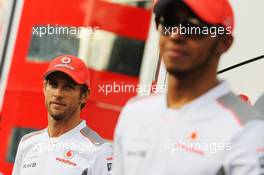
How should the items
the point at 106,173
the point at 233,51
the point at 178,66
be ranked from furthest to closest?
1. the point at 106,173
2. the point at 233,51
3. the point at 178,66

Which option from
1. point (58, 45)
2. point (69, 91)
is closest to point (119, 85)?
point (58, 45)

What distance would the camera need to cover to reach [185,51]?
4.91ft

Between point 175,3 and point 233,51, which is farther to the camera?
point 233,51

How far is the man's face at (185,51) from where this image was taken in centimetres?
150

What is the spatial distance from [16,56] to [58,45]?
15.1 inches

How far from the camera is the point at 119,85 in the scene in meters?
4.83

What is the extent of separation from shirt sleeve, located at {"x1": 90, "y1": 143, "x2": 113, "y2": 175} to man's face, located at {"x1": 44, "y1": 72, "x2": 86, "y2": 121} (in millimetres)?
287

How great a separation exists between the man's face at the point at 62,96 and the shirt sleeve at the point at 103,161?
29cm

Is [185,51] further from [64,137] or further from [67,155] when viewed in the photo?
[64,137]

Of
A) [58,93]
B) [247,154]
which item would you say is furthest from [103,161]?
[247,154]

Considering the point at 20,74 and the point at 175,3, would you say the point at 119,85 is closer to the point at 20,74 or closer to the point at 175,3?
the point at 20,74

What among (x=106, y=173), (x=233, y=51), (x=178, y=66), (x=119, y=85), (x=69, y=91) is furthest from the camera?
(x=119, y=85)

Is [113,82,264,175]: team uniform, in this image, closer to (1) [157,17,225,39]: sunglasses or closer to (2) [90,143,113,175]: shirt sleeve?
(1) [157,17,225,39]: sunglasses

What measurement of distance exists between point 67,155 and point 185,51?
1.77m
